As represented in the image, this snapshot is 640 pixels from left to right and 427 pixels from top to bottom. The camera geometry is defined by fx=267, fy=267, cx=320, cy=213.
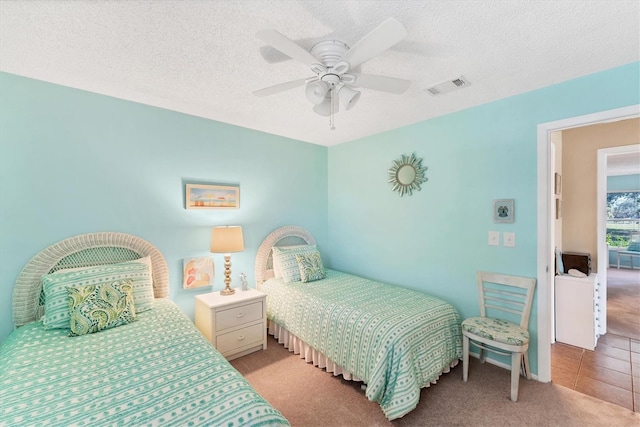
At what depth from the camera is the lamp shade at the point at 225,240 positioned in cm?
274

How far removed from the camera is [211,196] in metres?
2.96

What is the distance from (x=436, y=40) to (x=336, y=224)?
278cm

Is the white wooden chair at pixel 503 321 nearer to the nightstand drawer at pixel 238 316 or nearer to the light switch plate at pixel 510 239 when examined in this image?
the light switch plate at pixel 510 239

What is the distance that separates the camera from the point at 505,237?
96.5 inches

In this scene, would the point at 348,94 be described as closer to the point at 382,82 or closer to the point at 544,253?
the point at 382,82

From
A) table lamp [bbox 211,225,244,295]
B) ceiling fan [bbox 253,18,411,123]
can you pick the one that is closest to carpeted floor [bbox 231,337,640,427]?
table lamp [bbox 211,225,244,295]

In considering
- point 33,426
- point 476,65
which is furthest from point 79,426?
point 476,65

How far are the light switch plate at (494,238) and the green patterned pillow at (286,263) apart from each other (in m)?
2.04

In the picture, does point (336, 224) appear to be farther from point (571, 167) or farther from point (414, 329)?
point (571, 167)

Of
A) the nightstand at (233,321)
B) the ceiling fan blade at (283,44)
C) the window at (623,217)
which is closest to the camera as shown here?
the ceiling fan blade at (283,44)

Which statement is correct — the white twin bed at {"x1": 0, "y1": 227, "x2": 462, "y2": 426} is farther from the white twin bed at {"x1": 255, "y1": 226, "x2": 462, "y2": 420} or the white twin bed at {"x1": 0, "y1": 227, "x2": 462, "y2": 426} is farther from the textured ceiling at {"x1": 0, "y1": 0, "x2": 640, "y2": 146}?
the textured ceiling at {"x1": 0, "y1": 0, "x2": 640, "y2": 146}

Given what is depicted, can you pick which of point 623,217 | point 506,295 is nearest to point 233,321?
point 506,295

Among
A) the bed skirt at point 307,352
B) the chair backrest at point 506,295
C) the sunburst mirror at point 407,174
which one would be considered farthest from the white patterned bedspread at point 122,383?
the sunburst mirror at point 407,174

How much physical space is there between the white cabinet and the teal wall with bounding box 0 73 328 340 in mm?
3427
